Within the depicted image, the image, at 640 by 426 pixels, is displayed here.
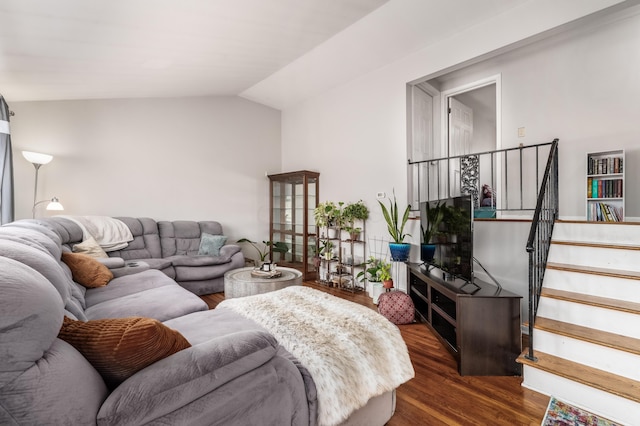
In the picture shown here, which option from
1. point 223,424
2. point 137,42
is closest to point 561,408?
point 223,424

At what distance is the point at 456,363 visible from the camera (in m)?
2.21

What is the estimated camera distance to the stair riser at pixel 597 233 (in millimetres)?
2352

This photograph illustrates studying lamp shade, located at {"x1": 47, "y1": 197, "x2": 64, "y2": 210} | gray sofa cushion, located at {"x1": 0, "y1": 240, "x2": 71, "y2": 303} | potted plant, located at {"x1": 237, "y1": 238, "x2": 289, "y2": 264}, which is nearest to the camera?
gray sofa cushion, located at {"x1": 0, "y1": 240, "x2": 71, "y2": 303}

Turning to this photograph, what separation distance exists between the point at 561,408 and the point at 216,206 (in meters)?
4.90

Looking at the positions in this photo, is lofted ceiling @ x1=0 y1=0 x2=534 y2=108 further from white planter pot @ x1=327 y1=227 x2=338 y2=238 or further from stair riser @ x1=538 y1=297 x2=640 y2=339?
stair riser @ x1=538 y1=297 x2=640 y2=339

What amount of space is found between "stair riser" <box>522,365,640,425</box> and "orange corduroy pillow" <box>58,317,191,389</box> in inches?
86.5

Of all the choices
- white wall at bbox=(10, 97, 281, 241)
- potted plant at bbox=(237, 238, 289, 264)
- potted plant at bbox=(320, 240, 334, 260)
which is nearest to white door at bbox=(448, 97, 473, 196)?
potted plant at bbox=(320, 240, 334, 260)

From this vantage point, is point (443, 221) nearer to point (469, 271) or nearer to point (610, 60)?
point (469, 271)

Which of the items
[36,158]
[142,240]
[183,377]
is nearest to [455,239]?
[183,377]

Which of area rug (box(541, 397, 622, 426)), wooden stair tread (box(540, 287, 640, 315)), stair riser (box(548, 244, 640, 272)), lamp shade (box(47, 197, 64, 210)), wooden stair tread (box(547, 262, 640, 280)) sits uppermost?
lamp shade (box(47, 197, 64, 210))

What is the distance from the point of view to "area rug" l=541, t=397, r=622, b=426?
62.9 inches

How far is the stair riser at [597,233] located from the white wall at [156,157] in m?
4.46

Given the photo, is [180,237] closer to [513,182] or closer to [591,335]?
[591,335]

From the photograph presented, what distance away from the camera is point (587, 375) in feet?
5.72
